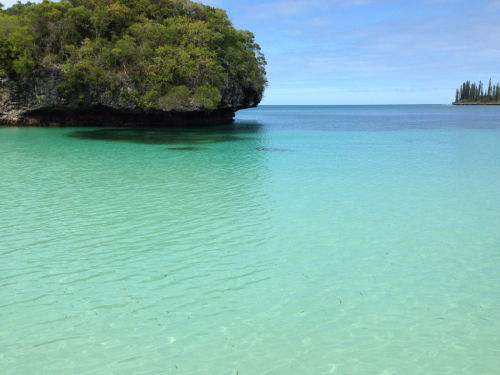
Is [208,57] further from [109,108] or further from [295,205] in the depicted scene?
[295,205]

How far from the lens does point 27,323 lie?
14.5 feet

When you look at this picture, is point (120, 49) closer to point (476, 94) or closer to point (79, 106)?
point (79, 106)

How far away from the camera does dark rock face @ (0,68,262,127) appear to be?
3144 centimetres

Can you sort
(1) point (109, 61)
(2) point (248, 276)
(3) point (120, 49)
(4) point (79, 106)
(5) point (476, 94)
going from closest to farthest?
1. (2) point (248, 276)
2. (3) point (120, 49)
3. (1) point (109, 61)
4. (4) point (79, 106)
5. (5) point (476, 94)

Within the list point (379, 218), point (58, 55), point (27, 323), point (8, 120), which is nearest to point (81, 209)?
point (27, 323)

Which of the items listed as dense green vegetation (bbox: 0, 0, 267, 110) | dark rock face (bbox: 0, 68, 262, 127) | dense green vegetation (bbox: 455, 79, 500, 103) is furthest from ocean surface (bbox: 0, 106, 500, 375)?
dense green vegetation (bbox: 455, 79, 500, 103)

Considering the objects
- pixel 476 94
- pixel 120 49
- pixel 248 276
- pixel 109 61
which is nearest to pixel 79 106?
pixel 109 61

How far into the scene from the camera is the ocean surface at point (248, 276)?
3.93m

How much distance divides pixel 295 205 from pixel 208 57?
24.9m

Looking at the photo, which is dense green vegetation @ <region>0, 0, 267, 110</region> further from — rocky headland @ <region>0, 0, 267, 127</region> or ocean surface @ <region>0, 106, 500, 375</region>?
ocean surface @ <region>0, 106, 500, 375</region>

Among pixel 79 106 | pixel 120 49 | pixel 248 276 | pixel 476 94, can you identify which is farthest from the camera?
pixel 476 94

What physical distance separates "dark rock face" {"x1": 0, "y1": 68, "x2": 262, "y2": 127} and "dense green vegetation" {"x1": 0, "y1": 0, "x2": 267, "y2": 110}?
75 centimetres

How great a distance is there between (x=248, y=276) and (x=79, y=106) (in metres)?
32.0

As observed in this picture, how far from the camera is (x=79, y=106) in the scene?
32875 mm
